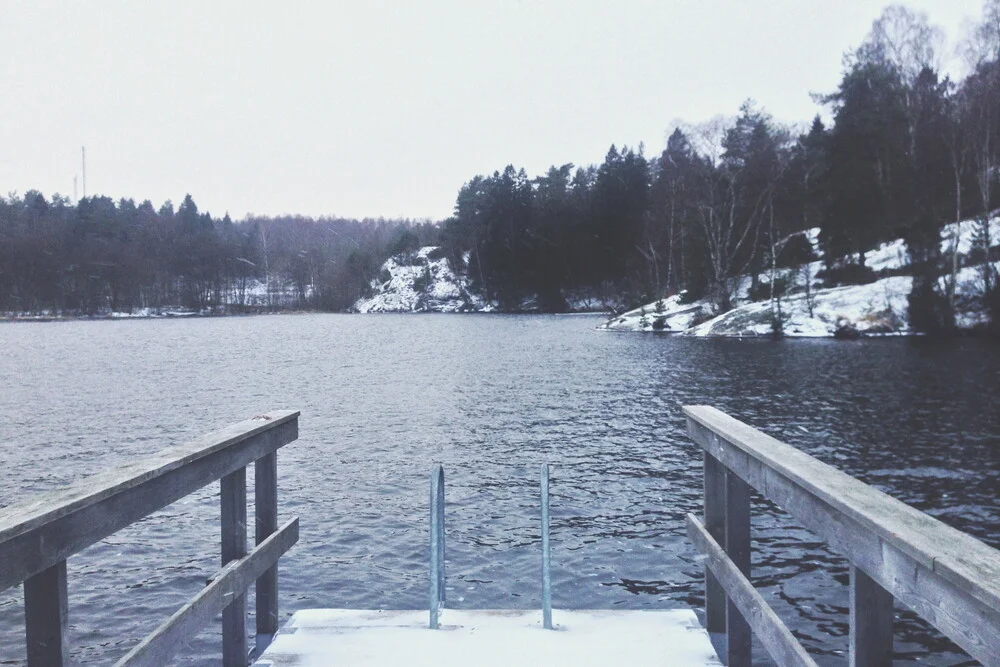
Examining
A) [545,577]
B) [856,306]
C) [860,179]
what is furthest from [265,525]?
[860,179]

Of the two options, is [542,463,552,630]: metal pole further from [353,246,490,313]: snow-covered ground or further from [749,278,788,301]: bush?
[353,246,490,313]: snow-covered ground

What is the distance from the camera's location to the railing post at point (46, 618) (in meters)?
2.28

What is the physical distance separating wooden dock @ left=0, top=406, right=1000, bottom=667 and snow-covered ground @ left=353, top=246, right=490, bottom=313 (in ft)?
363

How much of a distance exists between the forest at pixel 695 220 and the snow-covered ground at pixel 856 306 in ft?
3.34

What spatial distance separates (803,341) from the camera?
41.1 metres

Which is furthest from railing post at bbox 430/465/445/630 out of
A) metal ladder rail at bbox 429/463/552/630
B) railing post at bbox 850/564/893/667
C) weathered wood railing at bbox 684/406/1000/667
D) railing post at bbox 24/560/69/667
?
railing post at bbox 850/564/893/667

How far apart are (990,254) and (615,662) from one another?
44.6 m

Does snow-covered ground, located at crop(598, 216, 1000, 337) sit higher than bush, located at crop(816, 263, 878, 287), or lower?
lower

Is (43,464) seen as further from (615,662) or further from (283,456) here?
(615,662)

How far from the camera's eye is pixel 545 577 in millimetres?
4988

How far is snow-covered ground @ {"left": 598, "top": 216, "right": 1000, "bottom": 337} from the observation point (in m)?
40.5

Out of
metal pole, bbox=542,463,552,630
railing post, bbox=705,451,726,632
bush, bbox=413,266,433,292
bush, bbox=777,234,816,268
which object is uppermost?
bush, bbox=413,266,433,292

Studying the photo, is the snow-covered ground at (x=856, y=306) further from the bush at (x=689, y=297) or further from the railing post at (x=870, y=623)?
the railing post at (x=870, y=623)

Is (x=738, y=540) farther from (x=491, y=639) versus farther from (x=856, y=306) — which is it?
(x=856, y=306)
